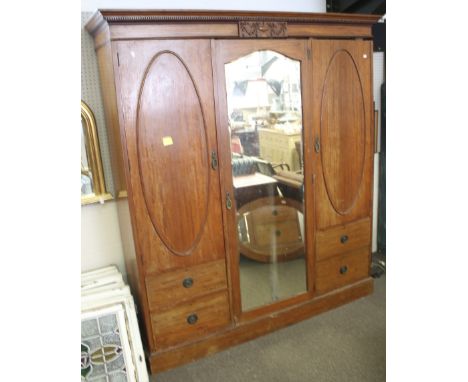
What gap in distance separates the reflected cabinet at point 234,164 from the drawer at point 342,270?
1 cm

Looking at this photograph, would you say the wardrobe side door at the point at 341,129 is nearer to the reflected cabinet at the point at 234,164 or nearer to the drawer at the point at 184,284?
the reflected cabinet at the point at 234,164

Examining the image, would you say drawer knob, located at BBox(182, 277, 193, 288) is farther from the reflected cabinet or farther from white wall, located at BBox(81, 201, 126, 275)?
white wall, located at BBox(81, 201, 126, 275)

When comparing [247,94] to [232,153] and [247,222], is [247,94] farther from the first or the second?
[247,222]

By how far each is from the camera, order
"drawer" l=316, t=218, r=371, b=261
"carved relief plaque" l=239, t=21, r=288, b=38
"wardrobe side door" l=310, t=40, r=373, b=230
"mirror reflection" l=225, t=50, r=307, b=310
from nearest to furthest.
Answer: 1. "carved relief plaque" l=239, t=21, r=288, b=38
2. "mirror reflection" l=225, t=50, r=307, b=310
3. "wardrobe side door" l=310, t=40, r=373, b=230
4. "drawer" l=316, t=218, r=371, b=261

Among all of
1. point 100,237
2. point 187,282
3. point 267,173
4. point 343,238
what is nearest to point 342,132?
point 267,173

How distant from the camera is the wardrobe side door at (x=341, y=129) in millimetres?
2158

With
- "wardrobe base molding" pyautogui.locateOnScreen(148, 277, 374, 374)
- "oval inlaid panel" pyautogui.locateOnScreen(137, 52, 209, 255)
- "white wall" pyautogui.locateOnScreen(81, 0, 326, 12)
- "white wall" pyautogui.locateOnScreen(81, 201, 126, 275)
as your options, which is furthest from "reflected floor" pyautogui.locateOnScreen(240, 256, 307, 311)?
"white wall" pyautogui.locateOnScreen(81, 0, 326, 12)

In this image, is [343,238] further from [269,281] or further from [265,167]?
[265,167]

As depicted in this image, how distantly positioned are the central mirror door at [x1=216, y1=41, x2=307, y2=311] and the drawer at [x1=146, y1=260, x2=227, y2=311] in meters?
0.12

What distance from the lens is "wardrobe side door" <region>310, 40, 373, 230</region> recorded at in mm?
2158

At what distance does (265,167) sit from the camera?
2.16m

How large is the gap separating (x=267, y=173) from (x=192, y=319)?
0.91m
